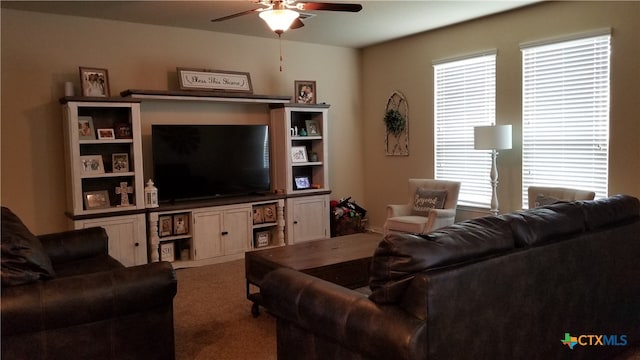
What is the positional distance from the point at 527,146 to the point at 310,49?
3.04m

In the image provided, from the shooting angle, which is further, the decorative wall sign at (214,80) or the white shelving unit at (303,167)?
the white shelving unit at (303,167)

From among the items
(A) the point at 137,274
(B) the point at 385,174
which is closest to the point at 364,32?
(B) the point at 385,174

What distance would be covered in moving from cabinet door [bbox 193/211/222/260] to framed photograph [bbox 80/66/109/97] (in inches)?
60.5

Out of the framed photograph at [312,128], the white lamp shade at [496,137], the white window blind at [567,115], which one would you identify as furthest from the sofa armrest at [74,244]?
the white window blind at [567,115]

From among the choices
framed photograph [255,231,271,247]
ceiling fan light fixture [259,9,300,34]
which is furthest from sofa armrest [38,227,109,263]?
framed photograph [255,231,271,247]

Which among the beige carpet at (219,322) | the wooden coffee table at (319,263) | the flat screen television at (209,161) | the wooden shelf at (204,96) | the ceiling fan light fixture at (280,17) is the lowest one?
the beige carpet at (219,322)

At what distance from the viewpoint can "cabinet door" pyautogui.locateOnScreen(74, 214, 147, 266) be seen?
480 cm

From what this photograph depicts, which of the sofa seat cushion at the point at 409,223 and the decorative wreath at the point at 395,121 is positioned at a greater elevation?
the decorative wreath at the point at 395,121

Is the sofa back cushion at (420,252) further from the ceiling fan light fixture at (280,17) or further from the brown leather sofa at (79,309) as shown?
the ceiling fan light fixture at (280,17)

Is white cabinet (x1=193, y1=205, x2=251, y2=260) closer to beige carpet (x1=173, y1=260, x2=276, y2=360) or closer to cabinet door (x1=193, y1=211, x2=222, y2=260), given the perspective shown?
cabinet door (x1=193, y1=211, x2=222, y2=260)

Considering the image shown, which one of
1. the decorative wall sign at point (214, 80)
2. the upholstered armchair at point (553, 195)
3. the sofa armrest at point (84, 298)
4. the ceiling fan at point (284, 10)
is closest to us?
the sofa armrest at point (84, 298)

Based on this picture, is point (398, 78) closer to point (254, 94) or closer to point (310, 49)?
point (310, 49)

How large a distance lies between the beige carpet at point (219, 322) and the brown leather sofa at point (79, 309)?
466 mm

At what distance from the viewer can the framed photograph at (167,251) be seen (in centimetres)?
521
